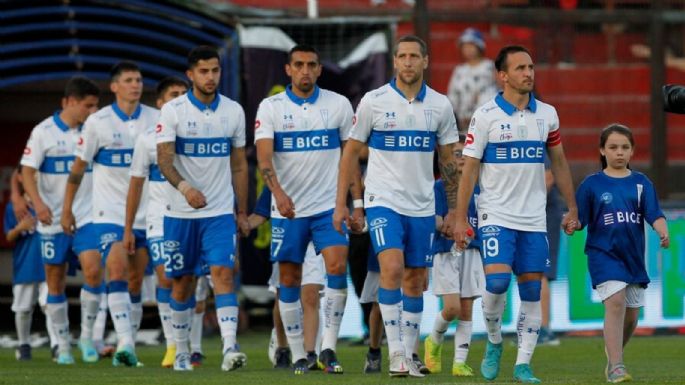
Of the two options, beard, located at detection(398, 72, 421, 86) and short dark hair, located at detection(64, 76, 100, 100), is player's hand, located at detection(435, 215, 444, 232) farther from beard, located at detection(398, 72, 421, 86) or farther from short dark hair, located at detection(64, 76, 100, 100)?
short dark hair, located at detection(64, 76, 100, 100)

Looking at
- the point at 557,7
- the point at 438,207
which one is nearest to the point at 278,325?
the point at 438,207

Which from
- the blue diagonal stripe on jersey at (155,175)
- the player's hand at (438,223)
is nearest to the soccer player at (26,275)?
the blue diagonal stripe on jersey at (155,175)

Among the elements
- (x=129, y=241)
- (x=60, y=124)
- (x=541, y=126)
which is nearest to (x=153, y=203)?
(x=129, y=241)

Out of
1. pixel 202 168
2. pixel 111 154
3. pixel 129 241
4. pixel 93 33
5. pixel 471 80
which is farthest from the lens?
pixel 93 33

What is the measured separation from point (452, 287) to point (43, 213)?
416 centimetres

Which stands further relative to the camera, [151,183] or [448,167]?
[151,183]

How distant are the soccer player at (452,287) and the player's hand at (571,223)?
1.74 meters

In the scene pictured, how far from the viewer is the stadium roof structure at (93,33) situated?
18.7 metres

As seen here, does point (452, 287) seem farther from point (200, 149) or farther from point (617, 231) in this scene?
point (200, 149)

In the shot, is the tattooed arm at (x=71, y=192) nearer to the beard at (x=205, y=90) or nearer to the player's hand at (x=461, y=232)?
the beard at (x=205, y=90)

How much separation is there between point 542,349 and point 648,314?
7.55ft

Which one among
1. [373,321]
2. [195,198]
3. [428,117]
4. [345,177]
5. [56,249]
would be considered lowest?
[373,321]

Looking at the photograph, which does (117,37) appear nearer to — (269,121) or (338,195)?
(269,121)

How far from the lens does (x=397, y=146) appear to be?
11891mm
